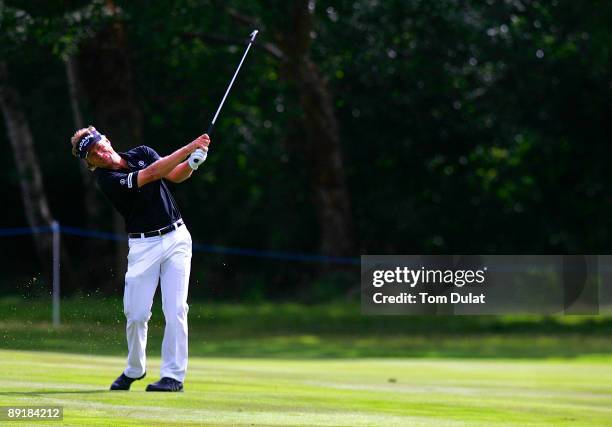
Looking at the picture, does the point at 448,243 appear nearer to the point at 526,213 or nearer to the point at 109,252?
the point at 526,213

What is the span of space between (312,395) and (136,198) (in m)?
2.56

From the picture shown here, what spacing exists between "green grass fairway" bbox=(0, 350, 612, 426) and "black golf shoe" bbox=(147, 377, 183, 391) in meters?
0.11

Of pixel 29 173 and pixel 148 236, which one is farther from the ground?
pixel 29 173

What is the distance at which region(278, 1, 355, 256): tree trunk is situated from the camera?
2767cm

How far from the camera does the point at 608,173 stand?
29.3 metres

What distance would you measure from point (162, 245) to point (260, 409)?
142cm

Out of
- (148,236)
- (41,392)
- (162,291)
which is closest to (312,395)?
(162,291)

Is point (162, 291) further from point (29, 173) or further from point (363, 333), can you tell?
point (29, 173)

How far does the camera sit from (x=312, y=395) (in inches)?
464

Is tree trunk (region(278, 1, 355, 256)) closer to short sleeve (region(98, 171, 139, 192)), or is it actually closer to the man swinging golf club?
the man swinging golf club

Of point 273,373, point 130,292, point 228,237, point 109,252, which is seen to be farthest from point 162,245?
point 228,237

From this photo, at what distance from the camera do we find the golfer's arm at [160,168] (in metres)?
10.1

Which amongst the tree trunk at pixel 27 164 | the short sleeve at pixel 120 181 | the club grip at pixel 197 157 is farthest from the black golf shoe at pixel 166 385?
the tree trunk at pixel 27 164

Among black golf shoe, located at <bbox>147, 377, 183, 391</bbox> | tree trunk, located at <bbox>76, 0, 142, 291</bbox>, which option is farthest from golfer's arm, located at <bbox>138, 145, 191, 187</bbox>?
tree trunk, located at <bbox>76, 0, 142, 291</bbox>
